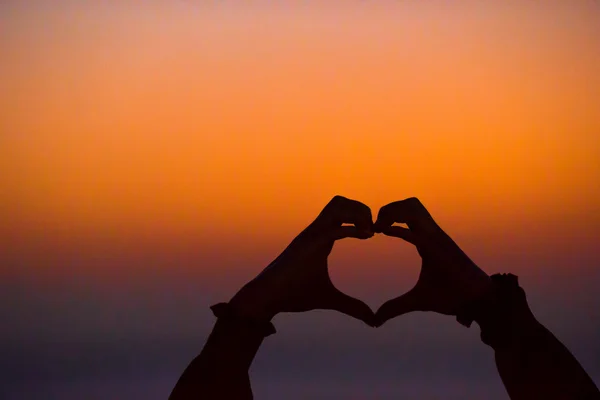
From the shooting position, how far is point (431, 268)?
662 centimetres

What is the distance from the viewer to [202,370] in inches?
227

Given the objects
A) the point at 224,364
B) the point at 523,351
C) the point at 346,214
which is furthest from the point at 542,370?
the point at 224,364

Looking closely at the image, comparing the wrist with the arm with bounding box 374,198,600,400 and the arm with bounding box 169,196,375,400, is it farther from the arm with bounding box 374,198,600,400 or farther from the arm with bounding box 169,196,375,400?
the arm with bounding box 169,196,375,400

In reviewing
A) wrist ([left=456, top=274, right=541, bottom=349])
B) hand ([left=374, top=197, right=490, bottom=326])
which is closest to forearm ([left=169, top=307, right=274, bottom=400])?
hand ([left=374, top=197, right=490, bottom=326])

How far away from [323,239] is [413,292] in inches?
42.3

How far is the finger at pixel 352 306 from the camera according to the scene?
21.8 ft

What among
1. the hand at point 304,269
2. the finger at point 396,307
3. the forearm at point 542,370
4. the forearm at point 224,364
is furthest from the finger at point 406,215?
the forearm at point 224,364

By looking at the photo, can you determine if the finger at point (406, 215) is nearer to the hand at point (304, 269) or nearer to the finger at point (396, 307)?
the hand at point (304, 269)

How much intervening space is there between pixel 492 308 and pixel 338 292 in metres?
1.32

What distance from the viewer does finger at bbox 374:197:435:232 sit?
21.2 feet

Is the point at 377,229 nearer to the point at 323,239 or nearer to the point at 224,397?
the point at 323,239

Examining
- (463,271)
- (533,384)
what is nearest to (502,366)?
(533,384)

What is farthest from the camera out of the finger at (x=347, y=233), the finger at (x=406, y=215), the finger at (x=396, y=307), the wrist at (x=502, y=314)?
the finger at (x=396, y=307)

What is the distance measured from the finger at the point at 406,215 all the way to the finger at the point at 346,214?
23cm
